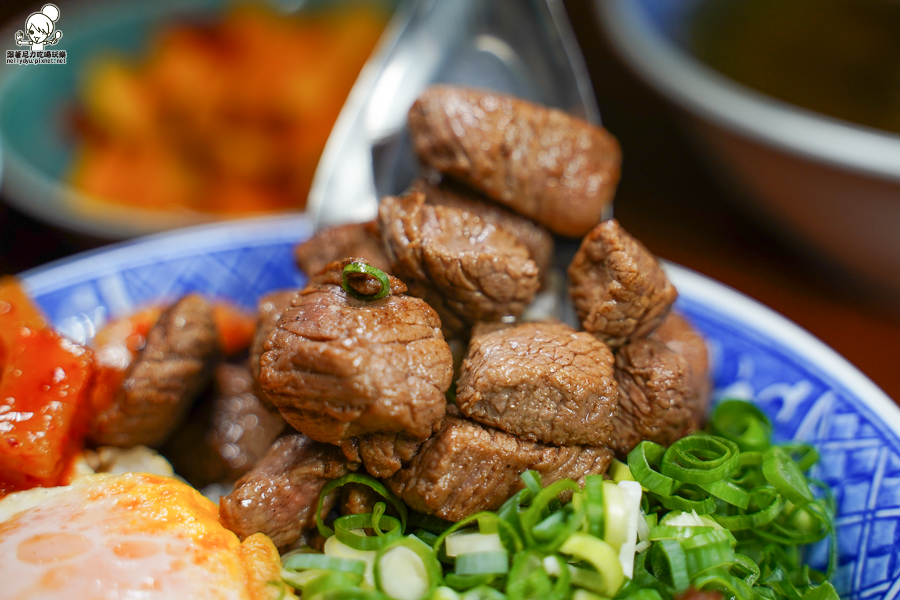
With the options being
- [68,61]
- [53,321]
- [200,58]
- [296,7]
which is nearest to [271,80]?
[200,58]


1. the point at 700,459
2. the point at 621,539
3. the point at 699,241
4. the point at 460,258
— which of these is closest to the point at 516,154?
the point at 460,258

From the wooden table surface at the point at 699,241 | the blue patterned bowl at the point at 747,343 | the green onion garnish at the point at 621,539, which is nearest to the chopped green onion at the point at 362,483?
the green onion garnish at the point at 621,539

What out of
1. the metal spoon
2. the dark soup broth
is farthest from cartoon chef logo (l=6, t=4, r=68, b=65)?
the dark soup broth

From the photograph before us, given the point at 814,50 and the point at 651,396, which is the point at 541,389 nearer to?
the point at 651,396

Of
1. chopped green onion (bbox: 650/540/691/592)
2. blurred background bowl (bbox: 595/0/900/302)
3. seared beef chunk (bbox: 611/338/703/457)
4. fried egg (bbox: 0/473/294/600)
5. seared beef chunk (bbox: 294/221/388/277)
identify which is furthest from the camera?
blurred background bowl (bbox: 595/0/900/302)

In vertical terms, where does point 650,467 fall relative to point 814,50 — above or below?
below

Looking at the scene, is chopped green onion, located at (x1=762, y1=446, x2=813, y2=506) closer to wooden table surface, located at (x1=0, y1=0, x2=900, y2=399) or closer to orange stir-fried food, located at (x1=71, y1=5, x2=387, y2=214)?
wooden table surface, located at (x1=0, y1=0, x2=900, y2=399)

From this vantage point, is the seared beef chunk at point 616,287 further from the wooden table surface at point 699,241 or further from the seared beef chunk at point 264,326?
the wooden table surface at point 699,241
